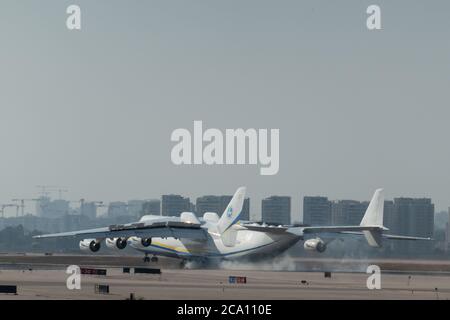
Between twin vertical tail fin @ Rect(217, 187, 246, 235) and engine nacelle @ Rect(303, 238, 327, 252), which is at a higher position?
twin vertical tail fin @ Rect(217, 187, 246, 235)

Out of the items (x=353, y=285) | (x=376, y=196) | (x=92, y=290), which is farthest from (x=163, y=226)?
(x=92, y=290)

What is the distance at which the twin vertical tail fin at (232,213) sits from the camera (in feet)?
382

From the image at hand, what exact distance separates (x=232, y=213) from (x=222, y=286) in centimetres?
3578

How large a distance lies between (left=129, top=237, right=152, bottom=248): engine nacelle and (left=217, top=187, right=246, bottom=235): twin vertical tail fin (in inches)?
360

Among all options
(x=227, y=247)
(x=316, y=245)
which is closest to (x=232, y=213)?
(x=227, y=247)

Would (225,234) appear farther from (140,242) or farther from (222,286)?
(222,286)

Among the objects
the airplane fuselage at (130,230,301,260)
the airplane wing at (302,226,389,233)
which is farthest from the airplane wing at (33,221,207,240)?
the airplane wing at (302,226,389,233)

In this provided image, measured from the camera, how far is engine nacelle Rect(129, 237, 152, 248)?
122 m

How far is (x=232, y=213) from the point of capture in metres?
117

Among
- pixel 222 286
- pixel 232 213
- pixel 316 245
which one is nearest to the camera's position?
pixel 222 286

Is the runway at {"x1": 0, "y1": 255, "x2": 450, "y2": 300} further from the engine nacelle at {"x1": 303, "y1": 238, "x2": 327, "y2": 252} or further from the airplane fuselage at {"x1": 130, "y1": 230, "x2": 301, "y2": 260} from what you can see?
the airplane fuselage at {"x1": 130, "y1": 230, "x2": 301, "y2": 260}

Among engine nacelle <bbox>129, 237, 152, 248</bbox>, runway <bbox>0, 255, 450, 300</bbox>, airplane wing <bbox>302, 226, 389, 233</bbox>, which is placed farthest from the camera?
engine nacelle <bbox>129, 237, 152, 248</bbox>

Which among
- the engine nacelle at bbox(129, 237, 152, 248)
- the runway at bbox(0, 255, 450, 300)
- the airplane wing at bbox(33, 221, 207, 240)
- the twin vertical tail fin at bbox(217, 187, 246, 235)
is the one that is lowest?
the runway at bbox(0, 255, 450, 300)

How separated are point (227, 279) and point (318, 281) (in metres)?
8.07
